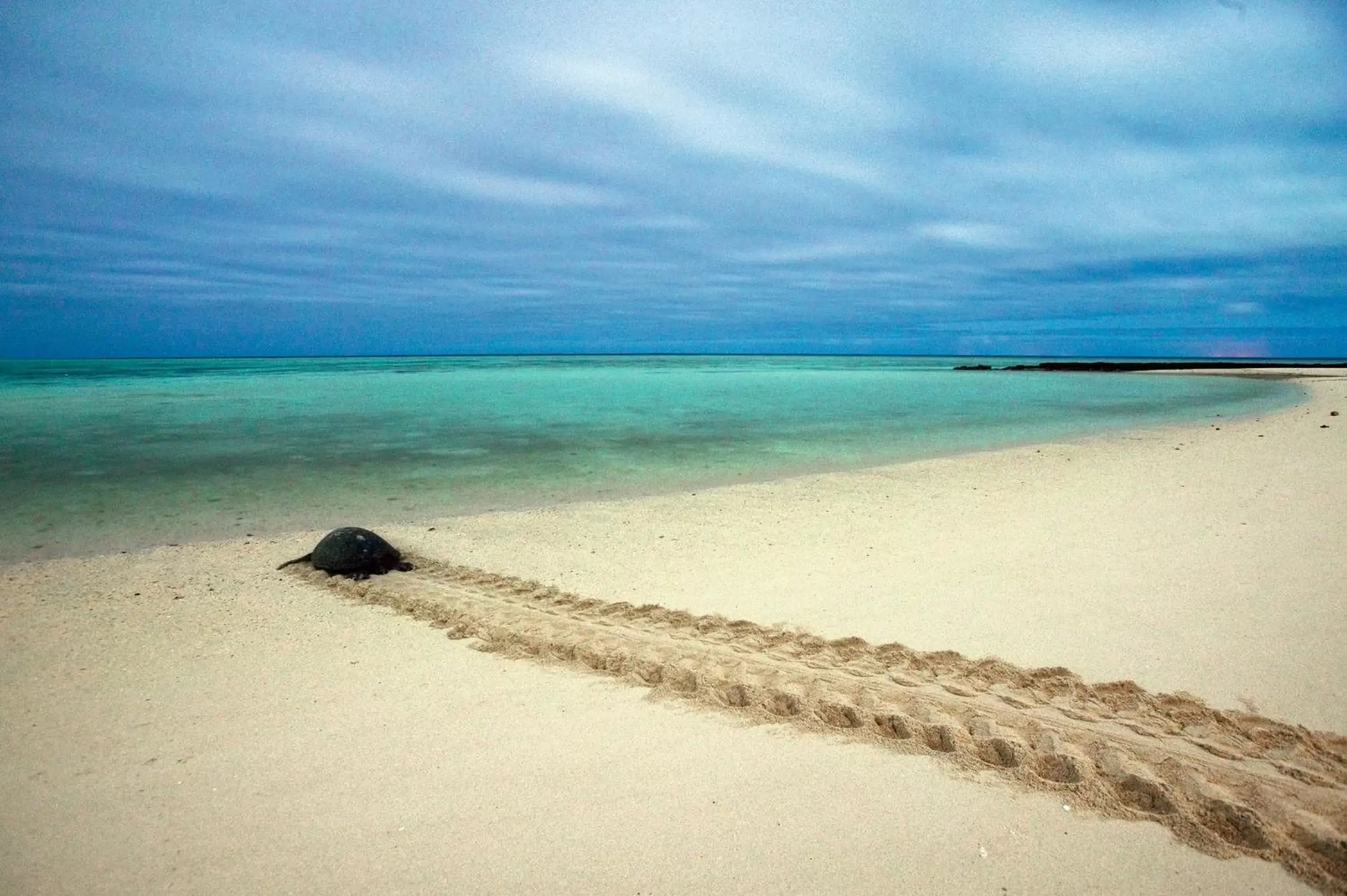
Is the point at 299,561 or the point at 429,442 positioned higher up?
the point at 429,442

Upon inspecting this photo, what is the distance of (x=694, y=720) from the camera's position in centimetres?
417

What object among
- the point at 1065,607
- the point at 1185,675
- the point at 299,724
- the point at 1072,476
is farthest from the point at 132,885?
the point at 1072,476

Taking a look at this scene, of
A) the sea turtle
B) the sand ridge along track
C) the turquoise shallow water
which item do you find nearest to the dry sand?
the sand ridge along track

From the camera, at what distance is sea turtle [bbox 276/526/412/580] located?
279 inches

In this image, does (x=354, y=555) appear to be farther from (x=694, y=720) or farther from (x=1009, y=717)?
(x=1009, y=717)

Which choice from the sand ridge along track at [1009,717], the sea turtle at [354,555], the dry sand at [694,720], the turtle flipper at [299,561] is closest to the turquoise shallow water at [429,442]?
the turtle flipper at [299,561]

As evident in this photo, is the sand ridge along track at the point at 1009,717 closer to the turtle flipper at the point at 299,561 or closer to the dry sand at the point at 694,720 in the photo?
the dry sand at the point at 694,720

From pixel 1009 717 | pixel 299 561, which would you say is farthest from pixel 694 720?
pixel 299 561

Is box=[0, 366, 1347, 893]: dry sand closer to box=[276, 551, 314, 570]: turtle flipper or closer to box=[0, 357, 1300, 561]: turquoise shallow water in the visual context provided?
box=[276, 551, 314, 570]: turtle flipper

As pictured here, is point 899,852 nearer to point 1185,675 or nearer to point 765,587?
point 1185,675

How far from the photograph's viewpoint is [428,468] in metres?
13.4

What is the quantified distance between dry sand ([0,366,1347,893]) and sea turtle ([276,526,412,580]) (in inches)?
10.7

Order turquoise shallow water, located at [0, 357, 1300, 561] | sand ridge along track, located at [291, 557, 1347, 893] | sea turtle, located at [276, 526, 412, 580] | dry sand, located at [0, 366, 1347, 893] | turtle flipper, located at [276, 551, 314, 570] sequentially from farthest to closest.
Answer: turquoise shallow water, located at [0, 357, 1300, 561] < turtle flipper, located at [276, 551, 314, 570] < sea turtle, located at [276, 526, 412, 580] < sand ridge along track, located at [291, 557, 1347, 893] < dry sand, located at [0, 366, 1347, 893]

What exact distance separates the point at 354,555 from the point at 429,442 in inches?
414
